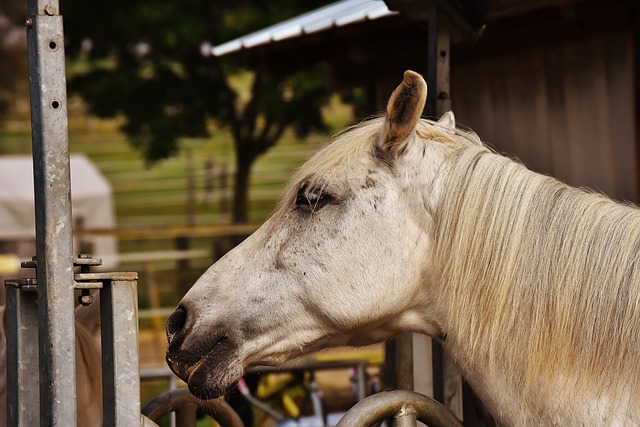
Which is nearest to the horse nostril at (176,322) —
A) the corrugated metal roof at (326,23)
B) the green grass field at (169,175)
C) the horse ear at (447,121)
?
the horse ear at (447,121)

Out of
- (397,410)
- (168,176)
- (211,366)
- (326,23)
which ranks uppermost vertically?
(326,23)

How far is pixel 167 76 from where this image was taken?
37.1 ft

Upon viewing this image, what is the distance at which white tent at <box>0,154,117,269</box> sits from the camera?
12000mm

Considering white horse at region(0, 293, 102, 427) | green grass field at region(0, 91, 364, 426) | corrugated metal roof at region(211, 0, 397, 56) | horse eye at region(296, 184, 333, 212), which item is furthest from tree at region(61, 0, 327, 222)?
horse eye at region(296, 184, 333, 212)

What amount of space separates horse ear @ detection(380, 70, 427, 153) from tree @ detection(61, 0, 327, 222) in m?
7.97

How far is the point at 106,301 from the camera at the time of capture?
2.04 metres

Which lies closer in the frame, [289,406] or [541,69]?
[541,69]

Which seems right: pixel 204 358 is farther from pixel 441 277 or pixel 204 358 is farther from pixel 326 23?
pixel 326 23

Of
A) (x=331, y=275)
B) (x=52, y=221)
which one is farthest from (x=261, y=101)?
(x=52, y=221)

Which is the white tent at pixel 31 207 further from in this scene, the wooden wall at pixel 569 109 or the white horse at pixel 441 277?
the white horse at pixel 441 277

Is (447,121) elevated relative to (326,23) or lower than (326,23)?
lower

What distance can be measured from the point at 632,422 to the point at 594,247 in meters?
0.42

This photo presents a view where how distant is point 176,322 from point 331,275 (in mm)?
430

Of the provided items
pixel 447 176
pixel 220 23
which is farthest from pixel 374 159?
pixel 220 23
